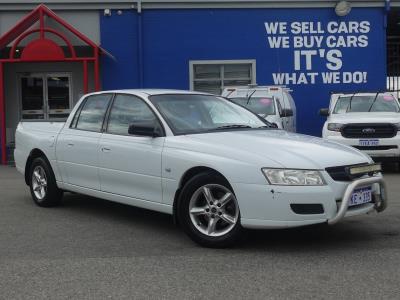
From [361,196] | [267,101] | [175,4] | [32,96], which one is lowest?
[361,196]

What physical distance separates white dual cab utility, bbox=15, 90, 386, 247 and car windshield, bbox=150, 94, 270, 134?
1cm

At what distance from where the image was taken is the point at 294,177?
5.21 m

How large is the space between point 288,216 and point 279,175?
0.37 meters

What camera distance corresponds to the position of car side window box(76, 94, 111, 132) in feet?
23.6

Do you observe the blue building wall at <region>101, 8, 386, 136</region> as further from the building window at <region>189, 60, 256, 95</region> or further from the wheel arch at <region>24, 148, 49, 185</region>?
the wheel arch at <region>24, 148, 49, 185</region>

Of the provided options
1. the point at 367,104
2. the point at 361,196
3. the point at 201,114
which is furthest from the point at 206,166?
the point at 367,104

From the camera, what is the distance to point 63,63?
57.2 feet

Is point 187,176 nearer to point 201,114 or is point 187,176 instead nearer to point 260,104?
point 201,114

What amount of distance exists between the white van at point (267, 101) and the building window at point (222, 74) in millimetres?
3305

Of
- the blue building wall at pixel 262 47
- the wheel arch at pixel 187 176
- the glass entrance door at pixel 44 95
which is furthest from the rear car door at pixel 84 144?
the glass entrance door at pixel 44 95

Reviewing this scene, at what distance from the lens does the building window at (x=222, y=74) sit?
17.7 m

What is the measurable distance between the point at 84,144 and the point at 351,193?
3324mm

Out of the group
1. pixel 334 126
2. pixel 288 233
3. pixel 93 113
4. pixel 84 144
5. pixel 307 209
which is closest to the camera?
pixel 307 209

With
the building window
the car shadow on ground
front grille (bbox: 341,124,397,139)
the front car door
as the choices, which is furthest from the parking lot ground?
the building window
